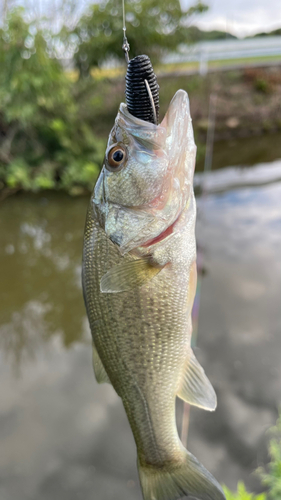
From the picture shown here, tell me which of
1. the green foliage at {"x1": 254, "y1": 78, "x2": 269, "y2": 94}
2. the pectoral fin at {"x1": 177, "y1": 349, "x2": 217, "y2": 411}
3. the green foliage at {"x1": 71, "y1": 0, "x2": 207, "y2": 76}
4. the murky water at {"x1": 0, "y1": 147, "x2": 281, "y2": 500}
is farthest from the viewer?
the green foliage at {"x1": 254, "y1": 78, "x2": 269, "y2": 94}

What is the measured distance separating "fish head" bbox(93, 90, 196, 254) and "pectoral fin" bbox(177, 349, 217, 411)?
1.61ft

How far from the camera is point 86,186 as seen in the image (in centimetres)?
705

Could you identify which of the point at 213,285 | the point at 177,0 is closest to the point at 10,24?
the point at 177,0

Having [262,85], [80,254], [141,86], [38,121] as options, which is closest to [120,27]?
[38,121]

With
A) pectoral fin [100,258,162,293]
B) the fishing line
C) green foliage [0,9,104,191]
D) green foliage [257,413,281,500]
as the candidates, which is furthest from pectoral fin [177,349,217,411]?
green foliage [0,9,104,191]

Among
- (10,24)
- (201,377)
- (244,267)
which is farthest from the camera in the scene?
(10,24)

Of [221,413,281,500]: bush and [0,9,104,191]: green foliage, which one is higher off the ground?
[0,9,104,191]: green foliage

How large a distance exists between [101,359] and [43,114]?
7.03 m

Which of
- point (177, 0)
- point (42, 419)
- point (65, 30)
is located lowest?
point (42, 419)

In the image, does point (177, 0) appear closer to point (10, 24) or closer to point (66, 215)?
point (10, 24)

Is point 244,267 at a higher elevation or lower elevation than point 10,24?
lower

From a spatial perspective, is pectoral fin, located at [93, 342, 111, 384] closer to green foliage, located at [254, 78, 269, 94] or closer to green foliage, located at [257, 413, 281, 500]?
green foliage, located at [257, 413, 281, 500]

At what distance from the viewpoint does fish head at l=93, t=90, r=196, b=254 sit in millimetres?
1017

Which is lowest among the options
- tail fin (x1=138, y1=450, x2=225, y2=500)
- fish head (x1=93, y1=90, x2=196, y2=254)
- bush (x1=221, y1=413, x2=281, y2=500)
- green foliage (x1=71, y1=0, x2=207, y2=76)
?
bush (x1=221, y1=413, x2=281, y2=500)
